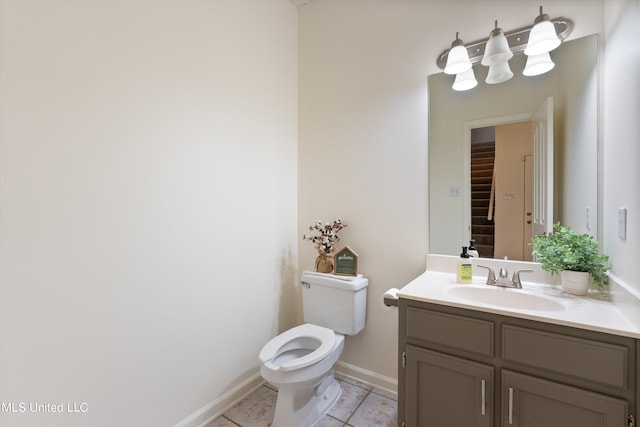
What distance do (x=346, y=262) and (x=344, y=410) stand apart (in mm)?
892

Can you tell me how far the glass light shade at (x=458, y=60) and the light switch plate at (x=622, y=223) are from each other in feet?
3.29

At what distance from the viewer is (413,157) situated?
6.12 feet

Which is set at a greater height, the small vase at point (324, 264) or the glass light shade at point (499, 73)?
the glass light shade at point (499, 73)

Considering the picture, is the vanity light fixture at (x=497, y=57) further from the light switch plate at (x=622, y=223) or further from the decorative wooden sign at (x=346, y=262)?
the decorative wooden sign at (x=346, y=262)

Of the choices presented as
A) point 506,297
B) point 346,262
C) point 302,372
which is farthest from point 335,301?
point 506,297

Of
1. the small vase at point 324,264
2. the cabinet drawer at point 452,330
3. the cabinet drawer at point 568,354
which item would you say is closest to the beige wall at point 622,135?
the cabinet drawer at point 568,354

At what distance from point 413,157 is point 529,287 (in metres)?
0.94

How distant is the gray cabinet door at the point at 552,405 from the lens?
0.98 metres

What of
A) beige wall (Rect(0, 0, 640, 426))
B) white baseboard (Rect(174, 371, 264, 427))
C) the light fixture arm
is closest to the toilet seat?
beige wall (Rect(0, 0, 640, 426))

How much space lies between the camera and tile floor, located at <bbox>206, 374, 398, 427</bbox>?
5.53 feet

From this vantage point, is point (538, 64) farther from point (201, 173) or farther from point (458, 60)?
point (201, 173)

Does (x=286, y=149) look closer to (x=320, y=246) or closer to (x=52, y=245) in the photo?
(x=320, y=246)

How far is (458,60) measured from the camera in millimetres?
1633

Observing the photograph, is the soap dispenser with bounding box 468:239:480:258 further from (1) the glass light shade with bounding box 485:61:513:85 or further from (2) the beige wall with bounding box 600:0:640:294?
(1) the glass light shade with bounding box 485:61:513:85
